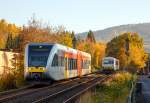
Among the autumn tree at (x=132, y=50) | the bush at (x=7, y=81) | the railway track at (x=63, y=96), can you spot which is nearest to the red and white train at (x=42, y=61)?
the bush at (x=7, y=81)

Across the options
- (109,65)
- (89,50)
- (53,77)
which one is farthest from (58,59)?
(89,50)

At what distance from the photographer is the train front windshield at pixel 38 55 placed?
116ft

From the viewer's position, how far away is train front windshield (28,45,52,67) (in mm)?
35250

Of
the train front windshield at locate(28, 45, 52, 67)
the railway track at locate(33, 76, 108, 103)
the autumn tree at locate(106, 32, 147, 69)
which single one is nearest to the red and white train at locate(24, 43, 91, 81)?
the train front windshield at locate(28, 45, 52, 67)

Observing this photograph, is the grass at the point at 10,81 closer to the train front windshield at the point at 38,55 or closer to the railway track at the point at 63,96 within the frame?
the train front windshield at the point at 38,55

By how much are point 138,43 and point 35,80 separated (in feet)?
297

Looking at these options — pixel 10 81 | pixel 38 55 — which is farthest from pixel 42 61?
pixel 10 81

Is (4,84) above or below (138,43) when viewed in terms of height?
→ below

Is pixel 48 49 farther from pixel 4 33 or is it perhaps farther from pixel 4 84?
pixel 4 33

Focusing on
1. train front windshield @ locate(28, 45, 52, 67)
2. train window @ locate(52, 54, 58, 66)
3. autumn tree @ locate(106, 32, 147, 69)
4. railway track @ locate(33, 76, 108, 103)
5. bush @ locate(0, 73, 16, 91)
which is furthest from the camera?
autumn tree @ locate(106, 32, 147, 69)

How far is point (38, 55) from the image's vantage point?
35.6 meters

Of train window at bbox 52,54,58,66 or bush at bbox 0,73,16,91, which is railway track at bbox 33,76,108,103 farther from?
bush at bbox 0,73,16,91

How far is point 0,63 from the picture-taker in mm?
36812

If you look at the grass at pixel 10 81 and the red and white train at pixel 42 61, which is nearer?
the grass at pixel 10 81
